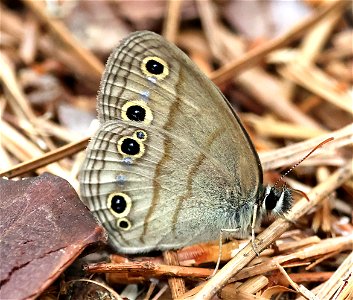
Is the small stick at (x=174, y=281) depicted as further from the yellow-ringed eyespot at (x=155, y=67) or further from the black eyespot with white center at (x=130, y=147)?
the yellow-ringed eyespot at (x=155, y=67)

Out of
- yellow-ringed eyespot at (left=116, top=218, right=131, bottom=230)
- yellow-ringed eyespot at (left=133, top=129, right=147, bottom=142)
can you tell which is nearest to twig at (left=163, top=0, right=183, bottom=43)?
yellow-ringed eyespot at (left=133, top=129, right=147, bottom=142)

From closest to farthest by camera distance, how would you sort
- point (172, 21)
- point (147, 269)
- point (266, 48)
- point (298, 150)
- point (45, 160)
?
point (147, 269), point (45, 160), point (298, 150), point (266, 48), point (172, 21)

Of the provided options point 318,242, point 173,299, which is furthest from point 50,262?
point 318,242

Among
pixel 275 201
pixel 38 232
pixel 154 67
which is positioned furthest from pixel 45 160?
pixel 275 201

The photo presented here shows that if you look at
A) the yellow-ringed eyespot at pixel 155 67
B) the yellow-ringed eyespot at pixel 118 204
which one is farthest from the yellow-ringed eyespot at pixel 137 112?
the yellow-ringed eyespot at pixel 118 204

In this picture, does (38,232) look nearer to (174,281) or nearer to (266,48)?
(174,281)

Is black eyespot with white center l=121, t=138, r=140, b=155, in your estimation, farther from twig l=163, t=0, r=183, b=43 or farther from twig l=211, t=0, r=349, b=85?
twig l=163, t=0, r=183, b=43

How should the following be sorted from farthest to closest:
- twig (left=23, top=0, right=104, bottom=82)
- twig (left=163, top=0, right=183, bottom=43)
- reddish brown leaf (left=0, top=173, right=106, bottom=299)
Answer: twig (left=163, top=0, right=183, bottom=43)
twig (left=23, top=0, right=104, bottom=82)
reddish brown leaf (left=0, top=173, right=106, bottom=299)
